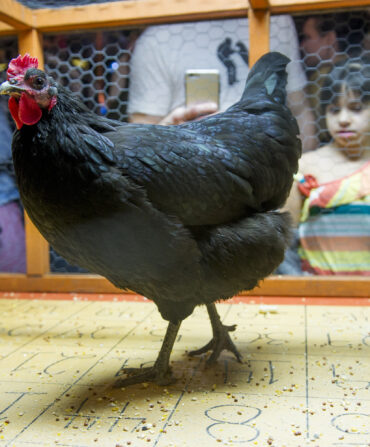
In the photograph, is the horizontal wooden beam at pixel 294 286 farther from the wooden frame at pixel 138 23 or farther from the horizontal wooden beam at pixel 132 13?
the horizontal wooden beam at pixel 132 13

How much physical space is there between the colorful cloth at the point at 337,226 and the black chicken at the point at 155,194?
0.97 meters

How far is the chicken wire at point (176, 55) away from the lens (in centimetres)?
257

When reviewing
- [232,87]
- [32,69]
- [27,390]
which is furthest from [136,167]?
[232,87]

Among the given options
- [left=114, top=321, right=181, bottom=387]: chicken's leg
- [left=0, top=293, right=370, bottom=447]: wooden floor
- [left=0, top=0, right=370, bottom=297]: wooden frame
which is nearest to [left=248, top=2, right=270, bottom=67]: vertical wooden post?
[left=0, top=0, right=370, bottom=297]: wooden frame

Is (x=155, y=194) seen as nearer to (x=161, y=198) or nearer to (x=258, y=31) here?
(x=161, y=198)

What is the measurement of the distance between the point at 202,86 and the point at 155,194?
1.44m

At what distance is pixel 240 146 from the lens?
1653 mm

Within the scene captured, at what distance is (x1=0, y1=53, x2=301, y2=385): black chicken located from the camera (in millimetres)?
1315

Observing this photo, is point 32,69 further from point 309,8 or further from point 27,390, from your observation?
point 309,8

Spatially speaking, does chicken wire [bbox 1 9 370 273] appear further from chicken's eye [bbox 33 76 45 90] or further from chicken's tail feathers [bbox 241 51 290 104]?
chicken's eye [bbox 33 76 45 90]

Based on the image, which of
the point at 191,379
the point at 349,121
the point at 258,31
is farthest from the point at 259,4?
the point at 191,379

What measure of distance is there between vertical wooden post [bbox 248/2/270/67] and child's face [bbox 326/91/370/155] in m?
0.50

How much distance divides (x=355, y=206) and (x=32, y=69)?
188 centimetres

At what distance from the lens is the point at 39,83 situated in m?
1.31
